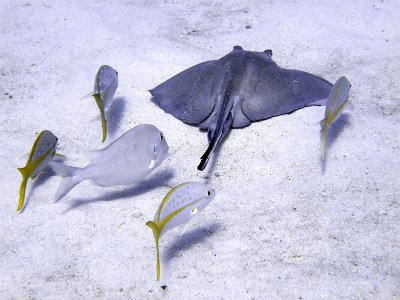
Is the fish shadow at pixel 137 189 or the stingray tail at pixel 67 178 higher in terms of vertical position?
the stingray tail at pixel 67 178

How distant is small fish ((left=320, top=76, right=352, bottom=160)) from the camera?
2908mm

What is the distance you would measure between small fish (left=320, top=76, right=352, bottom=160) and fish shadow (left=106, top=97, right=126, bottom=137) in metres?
2.14

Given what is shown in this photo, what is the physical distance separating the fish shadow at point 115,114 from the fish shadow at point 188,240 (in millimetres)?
1563

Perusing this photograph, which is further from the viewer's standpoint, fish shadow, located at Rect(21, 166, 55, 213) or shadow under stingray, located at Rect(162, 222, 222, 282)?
fish shadow, located at Rect(21, 166, 55, 213)

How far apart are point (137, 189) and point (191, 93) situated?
4.19ft

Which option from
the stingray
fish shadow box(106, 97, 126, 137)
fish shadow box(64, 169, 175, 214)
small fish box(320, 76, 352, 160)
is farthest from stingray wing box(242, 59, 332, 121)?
fish shadow box(106, 97, 126, 137)

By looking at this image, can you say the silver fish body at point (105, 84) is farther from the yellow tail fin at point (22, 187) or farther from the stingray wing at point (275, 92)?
the stingray wing at point (275, 92)

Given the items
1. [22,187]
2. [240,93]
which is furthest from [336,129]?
[22,187]

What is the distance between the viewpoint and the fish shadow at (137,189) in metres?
3.09

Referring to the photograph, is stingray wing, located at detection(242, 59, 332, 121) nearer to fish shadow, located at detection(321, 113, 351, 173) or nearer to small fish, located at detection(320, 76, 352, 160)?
fish shadow, located at detection(321, 113, 351, 173)

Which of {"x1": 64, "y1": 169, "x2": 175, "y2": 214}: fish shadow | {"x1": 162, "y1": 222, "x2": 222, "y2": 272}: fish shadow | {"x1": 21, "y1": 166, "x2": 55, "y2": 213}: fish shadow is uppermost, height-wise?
{"x1": 162, "y1": 222, "x2": 222, "y2": 272}: fish shadow

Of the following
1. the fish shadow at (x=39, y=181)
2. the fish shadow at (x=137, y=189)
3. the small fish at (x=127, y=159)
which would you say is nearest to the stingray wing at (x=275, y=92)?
the fish shadow at (x=137, y=189)

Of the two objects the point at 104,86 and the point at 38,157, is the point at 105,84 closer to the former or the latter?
the point at 104,86

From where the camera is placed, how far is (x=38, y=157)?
297 cm
